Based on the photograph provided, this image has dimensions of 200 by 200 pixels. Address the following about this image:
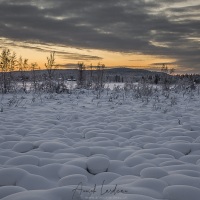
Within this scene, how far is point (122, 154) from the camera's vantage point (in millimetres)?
3961

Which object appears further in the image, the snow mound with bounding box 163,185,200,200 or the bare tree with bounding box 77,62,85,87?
the bare tree with bounding box 77,62,85,87

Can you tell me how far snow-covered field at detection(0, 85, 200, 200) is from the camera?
2473 millimetres

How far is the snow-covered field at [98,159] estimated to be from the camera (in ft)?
8.11

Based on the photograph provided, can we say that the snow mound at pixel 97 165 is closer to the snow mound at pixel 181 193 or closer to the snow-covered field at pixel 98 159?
the snow-covered field at pixel 98 159

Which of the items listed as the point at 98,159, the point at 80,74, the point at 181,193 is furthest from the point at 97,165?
the point at 80,74

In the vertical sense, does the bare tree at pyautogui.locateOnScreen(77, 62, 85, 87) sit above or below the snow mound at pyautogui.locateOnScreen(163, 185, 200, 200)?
above

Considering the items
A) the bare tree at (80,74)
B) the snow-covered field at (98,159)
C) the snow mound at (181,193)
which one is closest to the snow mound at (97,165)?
the snow-covered field at (98,159)

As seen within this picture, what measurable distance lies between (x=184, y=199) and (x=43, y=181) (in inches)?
55.8

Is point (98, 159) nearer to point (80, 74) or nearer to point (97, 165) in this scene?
point (97, 165)

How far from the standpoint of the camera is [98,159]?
343 centimetres

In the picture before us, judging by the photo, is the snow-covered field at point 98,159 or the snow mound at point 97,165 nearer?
the snow-covered field at point 98,159

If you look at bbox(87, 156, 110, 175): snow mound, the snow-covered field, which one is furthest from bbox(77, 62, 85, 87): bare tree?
bbox(87, 156, 110, 175): snow mound

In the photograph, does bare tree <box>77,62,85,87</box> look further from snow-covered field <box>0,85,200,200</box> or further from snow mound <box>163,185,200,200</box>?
snow mound <box>163,185,200,200</box>

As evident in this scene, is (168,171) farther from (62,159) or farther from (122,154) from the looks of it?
(62,159)
